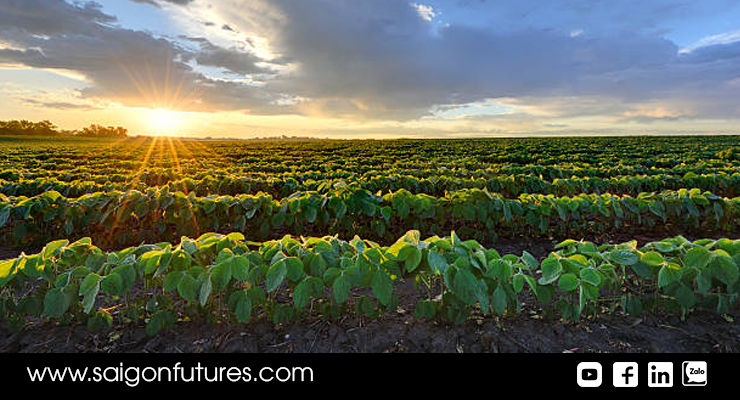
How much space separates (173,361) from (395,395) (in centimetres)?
136

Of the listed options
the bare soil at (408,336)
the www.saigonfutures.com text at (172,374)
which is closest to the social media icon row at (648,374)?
the bare soil at (408,336)

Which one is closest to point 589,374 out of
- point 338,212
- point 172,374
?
point 172,374

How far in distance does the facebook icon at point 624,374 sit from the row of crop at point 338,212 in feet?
8.54

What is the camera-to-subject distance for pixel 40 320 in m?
2.55

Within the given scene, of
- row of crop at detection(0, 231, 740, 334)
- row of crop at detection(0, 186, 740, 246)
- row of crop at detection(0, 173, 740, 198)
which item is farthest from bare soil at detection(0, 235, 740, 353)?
row of crop at detection(0, 173, 740, 198)

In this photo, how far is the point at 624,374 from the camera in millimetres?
1893

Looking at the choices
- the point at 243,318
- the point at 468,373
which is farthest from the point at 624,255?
the point at 243,318

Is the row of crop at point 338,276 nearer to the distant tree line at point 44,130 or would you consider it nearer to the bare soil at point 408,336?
the bare soil at point 408,336

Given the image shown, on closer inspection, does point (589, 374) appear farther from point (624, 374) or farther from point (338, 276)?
point (338, 276)

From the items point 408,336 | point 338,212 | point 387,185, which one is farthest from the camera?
point 387,185

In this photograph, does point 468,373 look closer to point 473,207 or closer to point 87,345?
point 87,345

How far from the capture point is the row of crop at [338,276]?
2125 millimetres

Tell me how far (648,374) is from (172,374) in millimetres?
2651

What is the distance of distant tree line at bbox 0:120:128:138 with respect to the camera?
Result: 88.6 m
